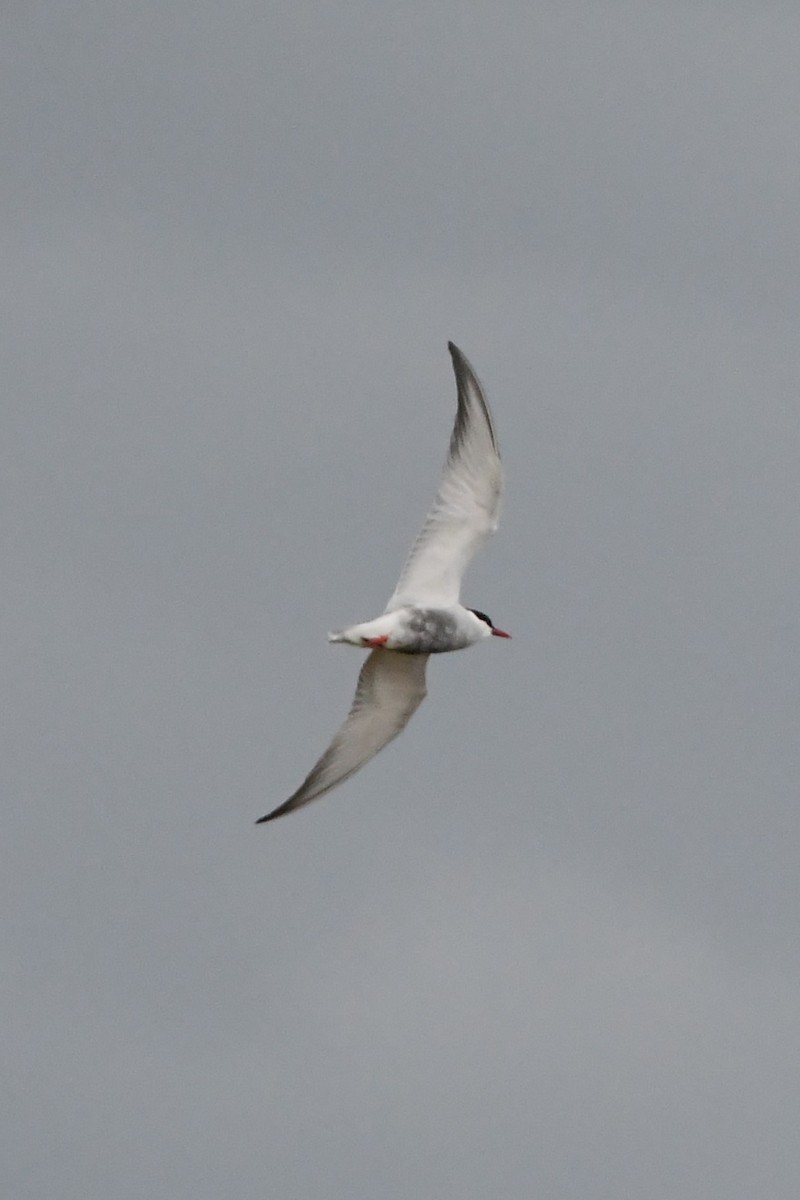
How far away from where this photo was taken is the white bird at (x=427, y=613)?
51.2m

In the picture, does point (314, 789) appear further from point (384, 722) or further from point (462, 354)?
point (462, 354)

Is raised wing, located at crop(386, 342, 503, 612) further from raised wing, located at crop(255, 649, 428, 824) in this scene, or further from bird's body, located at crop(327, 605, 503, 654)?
raised wing, located at crop(255, 649, 428, 824)

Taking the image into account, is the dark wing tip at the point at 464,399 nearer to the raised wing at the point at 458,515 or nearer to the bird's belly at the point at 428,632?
the raised wing at the point at 458,515

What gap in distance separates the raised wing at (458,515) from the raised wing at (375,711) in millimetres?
819

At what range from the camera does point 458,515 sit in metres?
51.7

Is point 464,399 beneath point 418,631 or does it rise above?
above

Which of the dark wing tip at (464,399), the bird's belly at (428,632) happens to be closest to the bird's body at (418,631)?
the bird's belly at (428,632)

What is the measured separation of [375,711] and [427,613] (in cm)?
147

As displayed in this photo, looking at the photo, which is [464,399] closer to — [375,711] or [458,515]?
[458,515]

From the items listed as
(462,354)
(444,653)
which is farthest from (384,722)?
(462,354)

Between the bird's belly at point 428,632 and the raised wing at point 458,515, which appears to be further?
the bird's belly at point 428,632

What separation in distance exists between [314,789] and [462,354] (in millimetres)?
5198

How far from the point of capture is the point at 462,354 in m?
50.3

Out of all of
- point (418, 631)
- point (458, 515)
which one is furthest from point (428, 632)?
point (458, 515)
